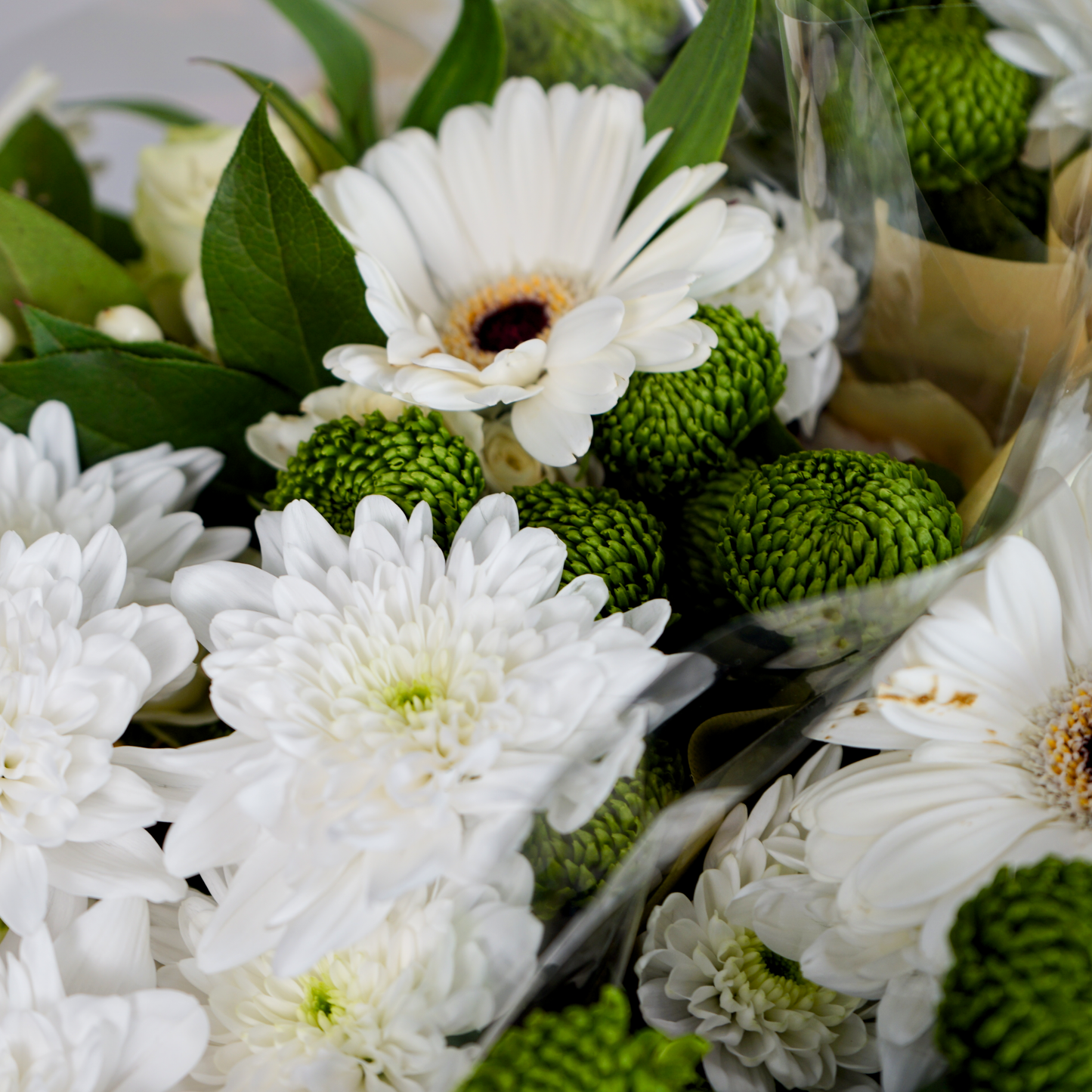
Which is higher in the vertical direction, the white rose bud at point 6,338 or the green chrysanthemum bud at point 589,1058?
the green chrysanthemum bud at point 589,1058

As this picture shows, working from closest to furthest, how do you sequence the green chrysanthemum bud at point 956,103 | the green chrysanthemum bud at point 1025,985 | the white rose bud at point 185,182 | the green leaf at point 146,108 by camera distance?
the green chrysanthemum bud at point 1025,985
the green chrysanthemum bud at point 956,103
the white rose bud at point 185,182
the green leaf at point 146,108

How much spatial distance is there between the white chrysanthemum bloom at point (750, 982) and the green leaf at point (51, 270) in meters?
0.43

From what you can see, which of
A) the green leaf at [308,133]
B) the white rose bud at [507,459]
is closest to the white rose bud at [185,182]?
the green leaf at [308,133]

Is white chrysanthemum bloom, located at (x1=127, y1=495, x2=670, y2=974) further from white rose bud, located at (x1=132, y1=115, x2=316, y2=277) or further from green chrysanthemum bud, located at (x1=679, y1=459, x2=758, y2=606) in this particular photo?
white rose bud, located at (x1=132, y1=115, x2=316, y2=277)

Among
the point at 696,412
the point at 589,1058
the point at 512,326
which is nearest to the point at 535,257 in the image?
the point at 512,326

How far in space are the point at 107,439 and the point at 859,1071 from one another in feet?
1.33

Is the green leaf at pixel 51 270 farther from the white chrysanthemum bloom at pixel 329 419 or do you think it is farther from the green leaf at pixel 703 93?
the green leaf at pixel 703 93

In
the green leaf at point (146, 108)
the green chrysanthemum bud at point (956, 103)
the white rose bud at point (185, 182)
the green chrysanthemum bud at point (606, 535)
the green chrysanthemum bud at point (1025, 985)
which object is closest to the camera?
the green chrysanthemum bud at point (1025, 985)

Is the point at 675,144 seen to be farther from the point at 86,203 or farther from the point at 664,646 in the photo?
the point at 86,203

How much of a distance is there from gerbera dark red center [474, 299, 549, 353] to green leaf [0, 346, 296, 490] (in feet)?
0.33

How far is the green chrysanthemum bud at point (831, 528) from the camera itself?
1.00ft

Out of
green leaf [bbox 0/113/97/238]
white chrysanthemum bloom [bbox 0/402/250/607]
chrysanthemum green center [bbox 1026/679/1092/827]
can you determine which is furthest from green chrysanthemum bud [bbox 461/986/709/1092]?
green leaf [bbox 0/113/97/238]

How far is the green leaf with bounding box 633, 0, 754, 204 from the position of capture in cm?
41

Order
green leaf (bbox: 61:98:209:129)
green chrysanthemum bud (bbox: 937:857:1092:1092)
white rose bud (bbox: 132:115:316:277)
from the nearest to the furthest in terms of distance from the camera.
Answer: green chrysanthemum bud (bbox: 937:857:1092:1092) → white rose bud (bbox: 132:115:316:277) → green leaf (bbox: 61:98:209:129)
